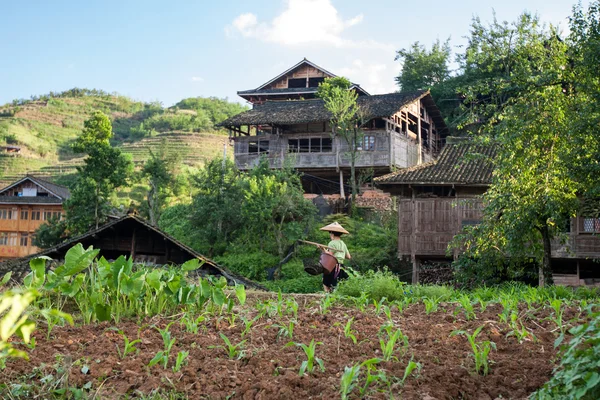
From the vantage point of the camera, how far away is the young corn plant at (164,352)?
440 centimetres

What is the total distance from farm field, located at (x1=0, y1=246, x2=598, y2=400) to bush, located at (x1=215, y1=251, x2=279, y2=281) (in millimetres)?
17925

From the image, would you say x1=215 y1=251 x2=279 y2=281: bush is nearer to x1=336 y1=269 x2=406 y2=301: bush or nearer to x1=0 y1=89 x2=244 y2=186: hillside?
x1=336 y1=269 x2=406 y2=301: bush

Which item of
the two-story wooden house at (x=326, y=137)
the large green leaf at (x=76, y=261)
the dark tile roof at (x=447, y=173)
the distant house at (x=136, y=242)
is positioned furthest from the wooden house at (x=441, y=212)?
the large green leaf at (x=76, y=261)

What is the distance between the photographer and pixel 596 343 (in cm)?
337

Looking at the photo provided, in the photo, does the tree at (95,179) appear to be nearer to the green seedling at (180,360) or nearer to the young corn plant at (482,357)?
the green seedling at (180,360)

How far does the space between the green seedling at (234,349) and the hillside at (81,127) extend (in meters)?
39.7

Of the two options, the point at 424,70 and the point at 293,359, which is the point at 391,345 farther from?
the point at 424,70

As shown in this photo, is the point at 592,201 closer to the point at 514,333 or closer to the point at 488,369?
the point at 514,333

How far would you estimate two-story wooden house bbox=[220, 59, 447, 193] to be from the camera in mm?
30156

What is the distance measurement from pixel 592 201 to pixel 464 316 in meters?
8.02

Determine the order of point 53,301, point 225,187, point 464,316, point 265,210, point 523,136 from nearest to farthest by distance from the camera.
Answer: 1. point 464,316
2. point 53,301
3. point 523,136
4. point 265,210
5. point 225,187

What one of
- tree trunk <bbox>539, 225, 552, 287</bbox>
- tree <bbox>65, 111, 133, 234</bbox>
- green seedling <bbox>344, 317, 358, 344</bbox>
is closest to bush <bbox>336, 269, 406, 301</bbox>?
green seedling <bbox>344, 317, 358, 344</bbox>

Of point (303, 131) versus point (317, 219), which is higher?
point (303, 131)

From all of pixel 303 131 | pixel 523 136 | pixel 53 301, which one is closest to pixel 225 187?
pixel 303 131
